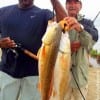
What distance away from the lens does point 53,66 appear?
13.9ft

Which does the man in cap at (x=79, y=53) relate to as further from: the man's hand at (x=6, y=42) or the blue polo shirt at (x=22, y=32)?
the man's hand at (x=6, y=42)

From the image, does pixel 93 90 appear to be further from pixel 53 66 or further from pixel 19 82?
pixel 53 66

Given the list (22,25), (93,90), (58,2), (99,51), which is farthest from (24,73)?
(99,51)

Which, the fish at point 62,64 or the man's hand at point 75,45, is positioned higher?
the fish at point 62,64

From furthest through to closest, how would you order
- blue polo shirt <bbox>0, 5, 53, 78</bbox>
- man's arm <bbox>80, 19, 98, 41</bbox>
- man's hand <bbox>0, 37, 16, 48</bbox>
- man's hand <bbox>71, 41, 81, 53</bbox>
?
man's arm <bbox>80, 19, 98, 41</bbox> < blue polo shirt <bbox>0, 5, 53, 78</bbox> < man's hand <bbox>71, 41, 81, 53</bbox> < man's hand <bbox>0, 37, 16, 48</bbox>

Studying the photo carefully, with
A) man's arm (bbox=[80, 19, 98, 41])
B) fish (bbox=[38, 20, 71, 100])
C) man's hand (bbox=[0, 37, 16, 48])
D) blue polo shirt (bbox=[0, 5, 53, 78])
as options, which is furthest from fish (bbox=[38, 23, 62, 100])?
man's arm (bbox=[80, 19, 98, 41])

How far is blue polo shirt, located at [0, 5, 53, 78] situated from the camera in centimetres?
598

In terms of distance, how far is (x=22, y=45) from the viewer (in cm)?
596

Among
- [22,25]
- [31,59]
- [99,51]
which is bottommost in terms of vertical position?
[99,51]

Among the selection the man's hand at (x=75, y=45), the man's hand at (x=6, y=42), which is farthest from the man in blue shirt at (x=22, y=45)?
the man's hand at (x=75, y=45)

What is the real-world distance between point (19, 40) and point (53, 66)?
1.80 meters

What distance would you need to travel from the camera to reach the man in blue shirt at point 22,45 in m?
5.98

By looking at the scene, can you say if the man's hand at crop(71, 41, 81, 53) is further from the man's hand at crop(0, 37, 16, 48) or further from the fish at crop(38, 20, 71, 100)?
the fish at crop(38, 20, 71, 100)

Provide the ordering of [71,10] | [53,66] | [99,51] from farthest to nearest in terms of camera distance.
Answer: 1. [99,51]
2. [71,10]
3. [53,66]
